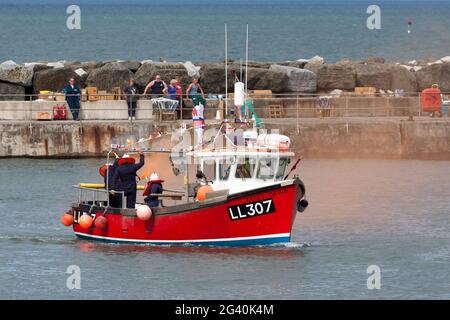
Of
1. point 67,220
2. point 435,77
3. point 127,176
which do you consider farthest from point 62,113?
point 127,176

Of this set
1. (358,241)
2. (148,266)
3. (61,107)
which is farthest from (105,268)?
(61,107)

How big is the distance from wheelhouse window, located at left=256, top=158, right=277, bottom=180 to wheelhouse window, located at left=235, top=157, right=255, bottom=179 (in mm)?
159

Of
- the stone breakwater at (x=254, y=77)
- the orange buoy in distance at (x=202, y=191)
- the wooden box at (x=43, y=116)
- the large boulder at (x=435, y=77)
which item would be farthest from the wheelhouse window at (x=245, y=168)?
the large boulder at (x=435, y=77)

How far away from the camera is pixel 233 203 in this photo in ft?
102

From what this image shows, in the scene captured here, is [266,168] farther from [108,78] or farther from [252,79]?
[108,78]

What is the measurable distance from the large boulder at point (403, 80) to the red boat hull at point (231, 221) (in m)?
21.5

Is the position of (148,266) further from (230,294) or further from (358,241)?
(358,241)

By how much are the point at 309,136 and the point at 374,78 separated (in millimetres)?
7666

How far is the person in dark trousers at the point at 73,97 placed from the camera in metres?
46.2

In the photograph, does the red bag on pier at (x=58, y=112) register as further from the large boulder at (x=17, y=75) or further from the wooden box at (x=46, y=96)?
the large boulder at (x=17, y=75)

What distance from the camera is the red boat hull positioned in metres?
30.9

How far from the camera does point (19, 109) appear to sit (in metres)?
46.9

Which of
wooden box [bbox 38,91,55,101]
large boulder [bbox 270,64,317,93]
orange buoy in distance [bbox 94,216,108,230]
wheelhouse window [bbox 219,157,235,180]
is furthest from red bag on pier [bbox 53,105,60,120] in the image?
wheelhouse window [bbox 219,157,235,180]

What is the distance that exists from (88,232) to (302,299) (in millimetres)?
6648
